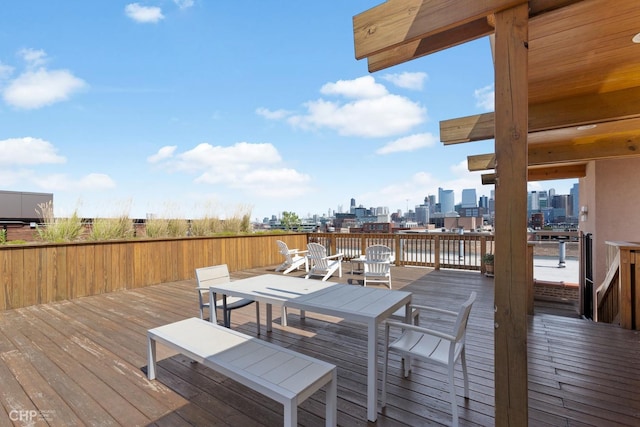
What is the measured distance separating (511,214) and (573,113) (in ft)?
8.73

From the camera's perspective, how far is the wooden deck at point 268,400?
190 centimetres

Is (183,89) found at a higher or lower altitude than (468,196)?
higher

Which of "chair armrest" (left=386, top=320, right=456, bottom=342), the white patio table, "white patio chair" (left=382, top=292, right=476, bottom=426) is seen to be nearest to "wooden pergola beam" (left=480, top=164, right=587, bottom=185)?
the white patio table

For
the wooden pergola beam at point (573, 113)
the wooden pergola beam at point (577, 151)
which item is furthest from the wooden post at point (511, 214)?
the wooden pergola beam at point (577, 151)

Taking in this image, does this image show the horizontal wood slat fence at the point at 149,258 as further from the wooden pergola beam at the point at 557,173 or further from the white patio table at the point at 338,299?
the white patio table at the point at 338,299

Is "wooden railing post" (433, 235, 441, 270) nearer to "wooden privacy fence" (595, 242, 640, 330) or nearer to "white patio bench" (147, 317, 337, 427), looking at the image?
"wooden privacy fence" (595, 242, 640, 330)

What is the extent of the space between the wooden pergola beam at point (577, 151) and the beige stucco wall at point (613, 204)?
1.01m

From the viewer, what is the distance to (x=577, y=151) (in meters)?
4.73

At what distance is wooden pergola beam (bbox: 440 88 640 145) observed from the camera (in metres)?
2.86

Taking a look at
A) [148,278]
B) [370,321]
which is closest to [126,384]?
[370,321]

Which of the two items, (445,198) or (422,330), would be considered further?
(445,198)

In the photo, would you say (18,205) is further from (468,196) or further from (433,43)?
(468,196)

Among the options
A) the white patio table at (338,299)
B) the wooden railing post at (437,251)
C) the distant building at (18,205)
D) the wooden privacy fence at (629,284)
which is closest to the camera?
the white patio table at (338,299)

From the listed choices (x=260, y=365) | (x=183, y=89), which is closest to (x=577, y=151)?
(x=260, y=365)
